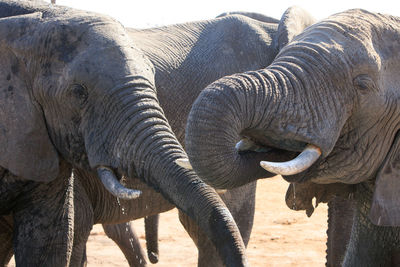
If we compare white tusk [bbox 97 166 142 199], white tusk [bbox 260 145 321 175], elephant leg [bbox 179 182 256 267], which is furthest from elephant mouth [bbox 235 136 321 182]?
elephant leg [bbox 179 182 256 267]

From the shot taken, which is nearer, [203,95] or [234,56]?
[203,95]

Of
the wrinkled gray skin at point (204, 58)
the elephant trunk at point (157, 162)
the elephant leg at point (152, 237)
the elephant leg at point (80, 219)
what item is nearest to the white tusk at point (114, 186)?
the elephant trunk at point (157, 162)

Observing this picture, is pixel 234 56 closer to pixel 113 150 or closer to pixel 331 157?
pixel 113 150

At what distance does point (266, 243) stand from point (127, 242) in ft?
6.32

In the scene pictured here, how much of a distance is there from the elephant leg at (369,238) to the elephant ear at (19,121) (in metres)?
1.42

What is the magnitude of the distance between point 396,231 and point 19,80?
5.98ft

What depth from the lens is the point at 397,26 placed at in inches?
141

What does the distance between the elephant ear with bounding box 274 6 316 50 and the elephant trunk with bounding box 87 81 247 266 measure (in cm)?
167

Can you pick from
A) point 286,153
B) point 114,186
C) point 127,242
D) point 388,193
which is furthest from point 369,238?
point 127,242

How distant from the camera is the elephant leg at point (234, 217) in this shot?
19.1 feet

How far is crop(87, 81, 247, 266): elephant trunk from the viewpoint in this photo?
3865 millimetres

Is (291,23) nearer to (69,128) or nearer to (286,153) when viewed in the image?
(69,128)

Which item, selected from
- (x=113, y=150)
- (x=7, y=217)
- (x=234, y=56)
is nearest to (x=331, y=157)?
(x=113, y=150)

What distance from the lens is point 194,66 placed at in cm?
569
